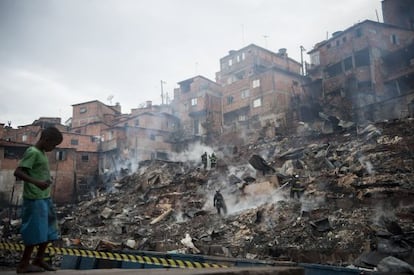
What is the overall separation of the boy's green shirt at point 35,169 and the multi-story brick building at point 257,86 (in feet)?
103

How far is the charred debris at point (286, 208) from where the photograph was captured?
34.1 ft

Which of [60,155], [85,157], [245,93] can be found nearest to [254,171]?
[245,93]

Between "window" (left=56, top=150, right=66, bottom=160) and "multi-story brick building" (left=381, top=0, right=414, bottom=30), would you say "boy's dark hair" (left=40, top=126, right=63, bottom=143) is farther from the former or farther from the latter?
"multi-story brick building" (left=381, top=0, right=414, bottom=30)

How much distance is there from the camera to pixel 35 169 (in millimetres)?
3377

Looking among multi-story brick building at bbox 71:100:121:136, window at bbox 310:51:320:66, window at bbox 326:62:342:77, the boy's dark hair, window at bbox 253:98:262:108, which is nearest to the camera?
the boy's dark hair

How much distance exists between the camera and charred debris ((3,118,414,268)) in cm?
1041

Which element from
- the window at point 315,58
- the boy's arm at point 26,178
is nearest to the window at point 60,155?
the window at point 315,58

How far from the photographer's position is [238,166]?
23875mm

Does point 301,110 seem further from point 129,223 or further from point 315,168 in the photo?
point 129,223

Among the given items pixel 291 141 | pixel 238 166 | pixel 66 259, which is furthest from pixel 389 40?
pixel 66 259

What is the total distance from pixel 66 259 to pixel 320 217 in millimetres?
8836

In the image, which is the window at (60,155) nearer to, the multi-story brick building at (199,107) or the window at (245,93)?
the multi-story brick building at (199,107)

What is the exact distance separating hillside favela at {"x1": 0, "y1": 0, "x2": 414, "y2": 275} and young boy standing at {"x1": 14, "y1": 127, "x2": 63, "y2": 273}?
153 centimetres

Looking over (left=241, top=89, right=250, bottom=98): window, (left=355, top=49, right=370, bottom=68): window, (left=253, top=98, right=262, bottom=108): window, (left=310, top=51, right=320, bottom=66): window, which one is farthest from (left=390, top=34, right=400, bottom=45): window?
(left=241, top=89, right=250, bottom=98): window
